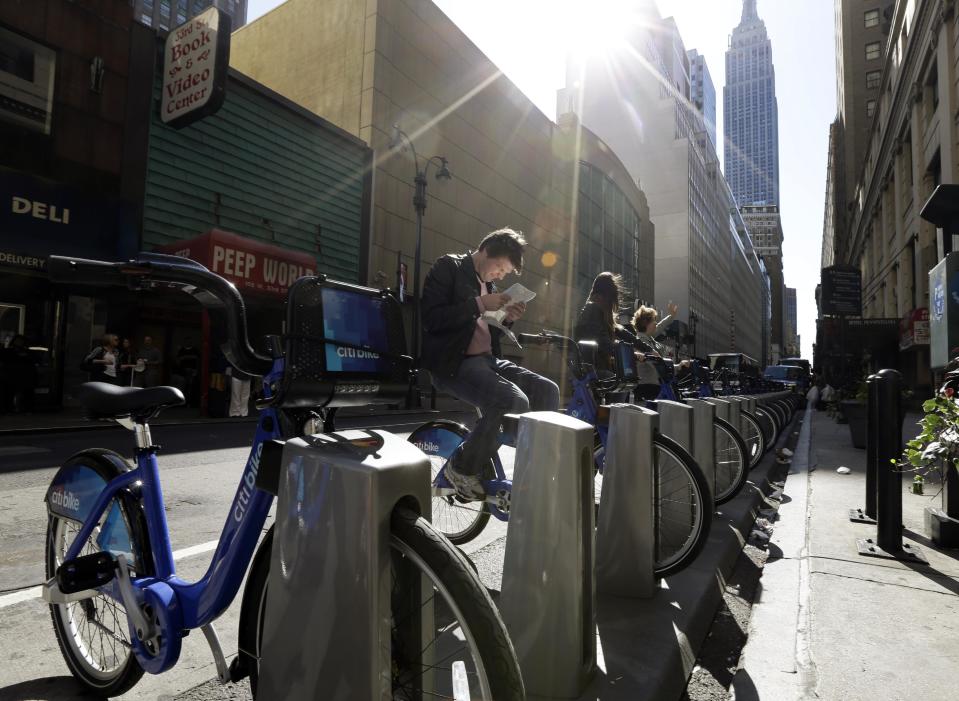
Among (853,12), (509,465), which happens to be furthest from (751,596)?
(853,12)

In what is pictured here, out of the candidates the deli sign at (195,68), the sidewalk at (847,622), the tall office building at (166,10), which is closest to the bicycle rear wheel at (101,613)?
the sidewalk at (847,622)

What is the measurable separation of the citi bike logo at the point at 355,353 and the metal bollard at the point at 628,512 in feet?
5.56

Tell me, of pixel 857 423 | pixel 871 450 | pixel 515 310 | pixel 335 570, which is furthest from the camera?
pixel 857 423

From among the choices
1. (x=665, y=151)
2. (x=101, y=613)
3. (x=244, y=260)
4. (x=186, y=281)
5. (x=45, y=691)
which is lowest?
(x=45, y=691)

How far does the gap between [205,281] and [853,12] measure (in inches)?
2987

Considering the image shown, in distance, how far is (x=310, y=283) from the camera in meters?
1.71

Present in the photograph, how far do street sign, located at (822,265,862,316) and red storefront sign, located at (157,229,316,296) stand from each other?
18.7m

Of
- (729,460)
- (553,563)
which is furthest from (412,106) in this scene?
(553,563)

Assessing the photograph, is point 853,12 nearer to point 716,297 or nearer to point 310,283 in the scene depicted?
point 716,297

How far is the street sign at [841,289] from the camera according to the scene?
878 inches

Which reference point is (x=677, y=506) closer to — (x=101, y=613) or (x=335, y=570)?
(x=335, y=570)

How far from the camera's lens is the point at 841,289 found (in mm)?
22578

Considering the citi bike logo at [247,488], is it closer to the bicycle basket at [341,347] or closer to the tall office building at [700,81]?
the bicycle basket at [341,347]

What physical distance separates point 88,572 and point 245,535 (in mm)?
645
